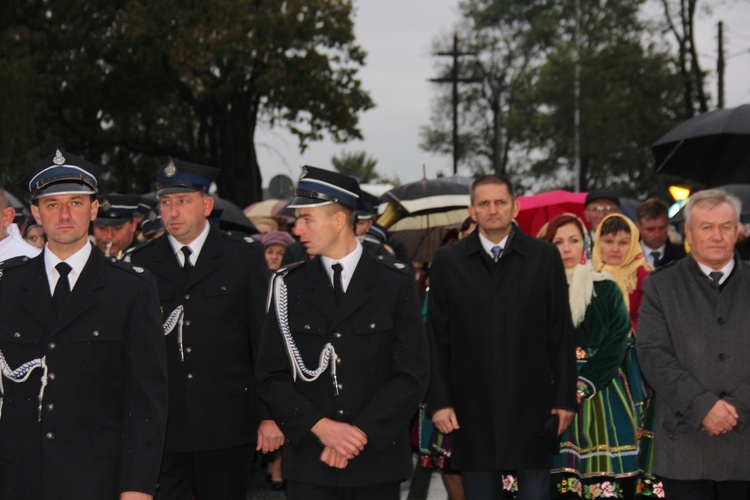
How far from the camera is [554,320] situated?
264 inches

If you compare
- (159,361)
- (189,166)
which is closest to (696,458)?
(159,361)

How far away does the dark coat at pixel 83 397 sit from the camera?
4.88 meters

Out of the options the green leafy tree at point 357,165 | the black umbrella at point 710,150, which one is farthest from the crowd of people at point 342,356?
the green leafy tree at point 357,165

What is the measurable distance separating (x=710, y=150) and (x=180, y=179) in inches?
230

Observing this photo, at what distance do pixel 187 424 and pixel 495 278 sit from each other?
1851 millimetres

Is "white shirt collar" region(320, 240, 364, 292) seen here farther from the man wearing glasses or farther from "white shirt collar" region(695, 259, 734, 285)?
the man wearing glasses

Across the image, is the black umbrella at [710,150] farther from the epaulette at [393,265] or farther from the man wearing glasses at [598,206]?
the epaulette at [393,265]

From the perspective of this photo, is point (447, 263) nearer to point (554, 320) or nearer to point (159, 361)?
point (554, 320)

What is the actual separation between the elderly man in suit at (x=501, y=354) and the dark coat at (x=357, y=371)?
3.67ft

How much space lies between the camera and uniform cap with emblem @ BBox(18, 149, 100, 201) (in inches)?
199

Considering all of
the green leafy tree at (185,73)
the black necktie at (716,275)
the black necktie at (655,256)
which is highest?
the green leafy tree at (185,73)

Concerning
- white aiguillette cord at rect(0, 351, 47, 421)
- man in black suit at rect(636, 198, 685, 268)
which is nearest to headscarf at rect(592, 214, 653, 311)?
man in black suit at rect(636, 198, 685, 268)

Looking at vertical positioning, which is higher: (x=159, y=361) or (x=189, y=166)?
(x=189, y=166)

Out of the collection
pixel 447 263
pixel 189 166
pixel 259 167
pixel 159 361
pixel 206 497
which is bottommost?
pixel 206 497
